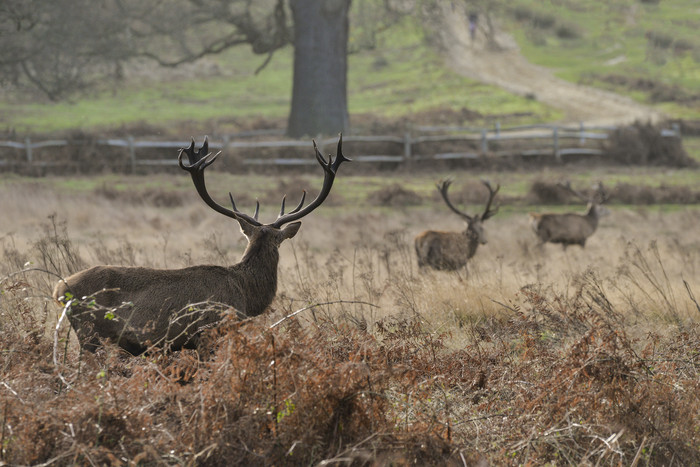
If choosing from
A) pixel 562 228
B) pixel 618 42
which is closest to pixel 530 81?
pixel 618 42

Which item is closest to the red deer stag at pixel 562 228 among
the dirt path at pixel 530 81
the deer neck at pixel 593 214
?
the deer neck at pixel 593 214

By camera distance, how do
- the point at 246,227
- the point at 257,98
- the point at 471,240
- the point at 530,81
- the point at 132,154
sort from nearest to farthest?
the point at 246,227
the point at 471,240
the point at 132,154
the point at 257,98
the point at 530,81

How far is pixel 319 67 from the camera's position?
25.3 meters

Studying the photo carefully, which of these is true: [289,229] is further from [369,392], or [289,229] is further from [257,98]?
[257,98]

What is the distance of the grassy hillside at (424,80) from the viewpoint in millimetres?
34375

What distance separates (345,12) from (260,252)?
20028 mm

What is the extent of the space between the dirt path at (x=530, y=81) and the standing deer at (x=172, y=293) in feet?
75.5

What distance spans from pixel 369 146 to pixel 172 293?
1919cm

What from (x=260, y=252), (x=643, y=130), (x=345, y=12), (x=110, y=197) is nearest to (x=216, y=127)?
(x=345, y=12)

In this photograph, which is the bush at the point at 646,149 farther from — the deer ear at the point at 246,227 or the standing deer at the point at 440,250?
the deer ear at the point at 246,227

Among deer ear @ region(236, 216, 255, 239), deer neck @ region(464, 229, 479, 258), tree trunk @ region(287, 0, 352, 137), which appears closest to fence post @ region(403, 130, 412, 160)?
tree trunk @ region(287, 0, 352, 137)

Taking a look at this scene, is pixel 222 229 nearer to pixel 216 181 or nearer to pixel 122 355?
pixel 216 181

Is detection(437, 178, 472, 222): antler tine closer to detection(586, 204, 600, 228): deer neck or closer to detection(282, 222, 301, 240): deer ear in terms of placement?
Answer: detection(586, 204, 600, 228): deer neck

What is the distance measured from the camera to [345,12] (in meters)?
25.1
